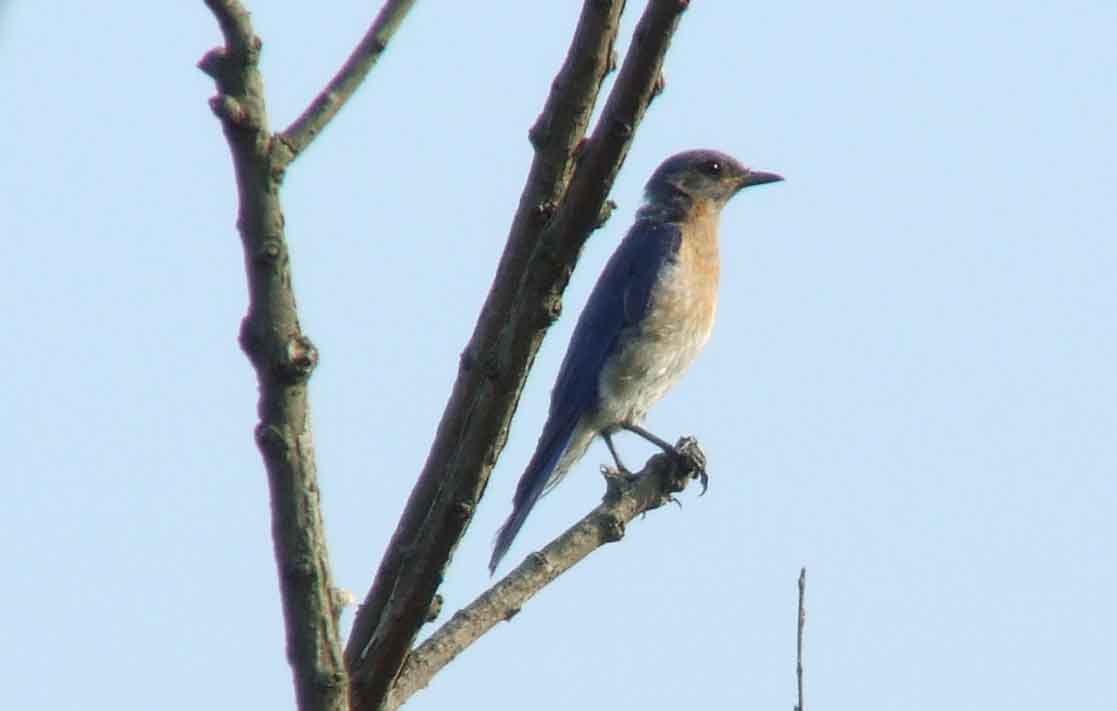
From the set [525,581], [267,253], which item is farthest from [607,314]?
[267,253]

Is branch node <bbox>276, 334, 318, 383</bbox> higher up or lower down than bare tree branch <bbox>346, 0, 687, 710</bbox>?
lower down

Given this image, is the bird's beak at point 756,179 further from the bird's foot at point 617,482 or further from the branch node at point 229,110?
the branch node at point 229,110

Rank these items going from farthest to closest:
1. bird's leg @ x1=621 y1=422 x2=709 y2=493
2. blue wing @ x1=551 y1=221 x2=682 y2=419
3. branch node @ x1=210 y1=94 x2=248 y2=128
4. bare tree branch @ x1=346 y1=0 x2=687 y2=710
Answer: blue wing @ x1=551 y1=221 x2=682 y2=419
bird's leg @ x1=621 y1=422 x2=709 y2=493
bare tree branch @ x1=346 y1=0 x2=687 y2=710
branch node @ x1=210 y1=94 x2=248 y2=128

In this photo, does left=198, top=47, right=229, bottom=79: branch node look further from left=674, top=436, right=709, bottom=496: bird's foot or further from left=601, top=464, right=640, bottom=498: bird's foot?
left=674, top=436, right=709, bottom=496: bird's foot

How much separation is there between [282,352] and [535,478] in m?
5.98

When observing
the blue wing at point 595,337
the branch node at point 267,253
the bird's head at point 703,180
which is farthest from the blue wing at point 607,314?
the branch node at point 267,253

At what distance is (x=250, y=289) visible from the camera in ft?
7.00

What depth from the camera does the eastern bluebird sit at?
8.45m

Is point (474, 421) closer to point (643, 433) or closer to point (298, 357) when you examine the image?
point (298, 357)

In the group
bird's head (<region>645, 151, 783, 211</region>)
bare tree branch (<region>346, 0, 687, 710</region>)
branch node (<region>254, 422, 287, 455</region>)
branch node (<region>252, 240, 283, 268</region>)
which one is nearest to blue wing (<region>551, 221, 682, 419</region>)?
bird's head (<region>645, 151, 783, 211</region>)

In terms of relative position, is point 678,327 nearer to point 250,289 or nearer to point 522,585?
point 522,585

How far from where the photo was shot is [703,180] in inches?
392

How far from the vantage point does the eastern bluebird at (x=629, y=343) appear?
845 centimetres

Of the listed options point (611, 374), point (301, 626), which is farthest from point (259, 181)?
point (611, 374)
